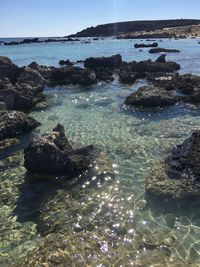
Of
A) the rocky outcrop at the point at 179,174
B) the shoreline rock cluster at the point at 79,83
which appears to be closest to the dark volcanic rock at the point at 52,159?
the shoreline rock cluster at the point at 79,83

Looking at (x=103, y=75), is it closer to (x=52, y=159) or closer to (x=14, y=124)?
(x=14, y=124)

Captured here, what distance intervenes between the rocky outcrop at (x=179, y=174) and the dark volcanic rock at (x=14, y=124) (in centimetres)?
917

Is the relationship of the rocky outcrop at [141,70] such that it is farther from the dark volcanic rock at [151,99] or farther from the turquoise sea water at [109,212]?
the turquoise sea water at [109,212]

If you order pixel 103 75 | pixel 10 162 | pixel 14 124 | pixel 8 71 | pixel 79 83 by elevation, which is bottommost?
pixel 79 83

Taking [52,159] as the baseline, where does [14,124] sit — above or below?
below

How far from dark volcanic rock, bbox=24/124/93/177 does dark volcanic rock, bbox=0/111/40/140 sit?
4.94 m

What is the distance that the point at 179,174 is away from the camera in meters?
13.9

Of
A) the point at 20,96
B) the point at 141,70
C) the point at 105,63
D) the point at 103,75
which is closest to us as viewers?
the point at 20,96

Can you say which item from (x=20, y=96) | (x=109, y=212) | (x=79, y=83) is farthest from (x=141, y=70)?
(x=109, y=212)

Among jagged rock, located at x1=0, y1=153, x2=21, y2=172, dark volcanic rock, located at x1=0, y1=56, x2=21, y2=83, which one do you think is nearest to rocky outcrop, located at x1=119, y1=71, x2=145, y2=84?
dark volcanic rock, located at x1=0, y1=56, x2=21, y2=83

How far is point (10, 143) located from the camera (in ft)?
64.9

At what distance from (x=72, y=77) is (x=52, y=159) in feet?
80.1

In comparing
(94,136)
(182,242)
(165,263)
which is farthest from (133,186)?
(94,136)

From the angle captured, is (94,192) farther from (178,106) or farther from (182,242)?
(178,106)
